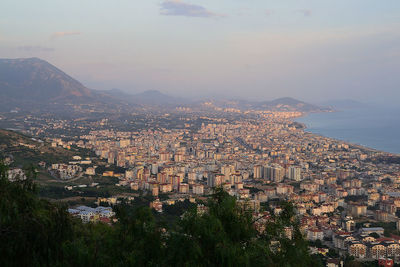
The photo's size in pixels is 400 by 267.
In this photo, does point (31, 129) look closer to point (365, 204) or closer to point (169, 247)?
point (365, 204)

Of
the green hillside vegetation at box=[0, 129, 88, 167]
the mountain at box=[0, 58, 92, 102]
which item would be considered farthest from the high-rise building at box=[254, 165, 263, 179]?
the mountain at box=[0, 58, 92, 102]

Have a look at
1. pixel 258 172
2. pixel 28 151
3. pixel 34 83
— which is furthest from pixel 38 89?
pixel 258 172

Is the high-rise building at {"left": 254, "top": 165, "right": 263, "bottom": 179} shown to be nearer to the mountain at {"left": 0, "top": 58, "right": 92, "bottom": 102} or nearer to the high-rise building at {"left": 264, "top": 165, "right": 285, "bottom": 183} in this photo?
the high-rise building at {"left": 264, "top": 165, "right": 285, "bottom": 183}

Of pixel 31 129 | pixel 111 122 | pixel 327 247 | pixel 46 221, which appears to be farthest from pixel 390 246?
pixel 111 122

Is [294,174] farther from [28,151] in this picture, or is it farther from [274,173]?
[28,151]

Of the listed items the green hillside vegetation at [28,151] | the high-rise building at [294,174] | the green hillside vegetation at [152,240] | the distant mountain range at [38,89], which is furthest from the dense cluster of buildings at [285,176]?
the distant mountain range at [38,89]

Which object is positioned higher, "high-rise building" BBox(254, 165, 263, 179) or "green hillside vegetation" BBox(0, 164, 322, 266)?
"green hillside vegetation" BBox(0, 164, 322, 266)

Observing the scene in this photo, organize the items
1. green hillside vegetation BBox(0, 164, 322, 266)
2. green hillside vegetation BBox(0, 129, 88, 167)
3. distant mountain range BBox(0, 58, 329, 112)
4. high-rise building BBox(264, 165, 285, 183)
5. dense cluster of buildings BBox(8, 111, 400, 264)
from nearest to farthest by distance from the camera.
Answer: green hillside vegetation BBox(0, 164, 322, 266)
dense cluster of buildings BBox(8, 111, 400, 264)
green hillside vegetation BBox(0, 129, 88, 167)
high-rise building BBox(264, 165, 285, 183)
distant mountain range BBox(0, 58, 329, 112)
